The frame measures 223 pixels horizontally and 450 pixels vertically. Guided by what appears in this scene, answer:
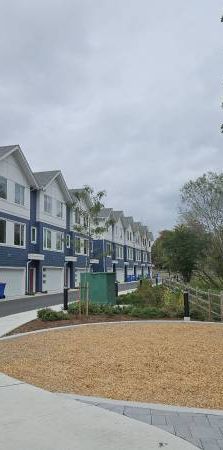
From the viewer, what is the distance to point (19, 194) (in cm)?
3416

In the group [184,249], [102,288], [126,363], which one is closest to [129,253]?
[184,249]

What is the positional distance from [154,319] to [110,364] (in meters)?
7.77

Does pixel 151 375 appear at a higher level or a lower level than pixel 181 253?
lower

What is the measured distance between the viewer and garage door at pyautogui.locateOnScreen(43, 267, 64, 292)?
3847 centimetres

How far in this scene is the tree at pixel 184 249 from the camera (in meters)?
31.2

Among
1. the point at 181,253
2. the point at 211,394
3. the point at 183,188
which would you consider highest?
the point at 183,188

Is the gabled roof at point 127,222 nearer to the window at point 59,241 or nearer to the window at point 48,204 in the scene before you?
the window at point 59,241

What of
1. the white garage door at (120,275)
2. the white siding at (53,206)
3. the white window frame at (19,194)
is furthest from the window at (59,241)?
the white garage door at (120,275)

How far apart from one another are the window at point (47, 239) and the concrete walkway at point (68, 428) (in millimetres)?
31944

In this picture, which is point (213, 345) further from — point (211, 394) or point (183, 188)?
point (183, 188)

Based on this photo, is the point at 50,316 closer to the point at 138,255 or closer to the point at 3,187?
the point at 3,187

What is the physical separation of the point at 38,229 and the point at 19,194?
3.84 meters

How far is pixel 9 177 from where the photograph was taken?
32375 millimetres

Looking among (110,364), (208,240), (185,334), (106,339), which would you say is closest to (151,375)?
(110,364)
